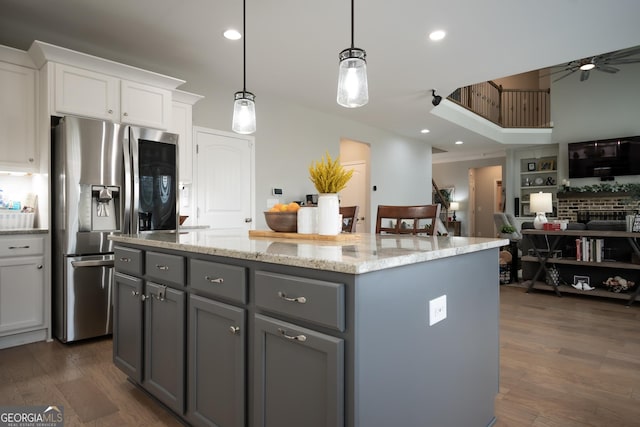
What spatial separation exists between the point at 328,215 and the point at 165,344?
3.37 feet

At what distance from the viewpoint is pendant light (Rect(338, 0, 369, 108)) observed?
1.80m

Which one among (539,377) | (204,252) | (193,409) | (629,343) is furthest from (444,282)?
(629,343)

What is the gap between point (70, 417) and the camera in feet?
6.30

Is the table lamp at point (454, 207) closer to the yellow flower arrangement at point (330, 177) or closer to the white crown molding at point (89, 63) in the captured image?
the white crown molding at point (89, 63)

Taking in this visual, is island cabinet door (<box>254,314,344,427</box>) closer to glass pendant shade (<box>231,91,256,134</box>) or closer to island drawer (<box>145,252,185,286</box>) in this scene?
island drawer (<box>145,252,185,286</box>)

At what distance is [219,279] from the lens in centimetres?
151

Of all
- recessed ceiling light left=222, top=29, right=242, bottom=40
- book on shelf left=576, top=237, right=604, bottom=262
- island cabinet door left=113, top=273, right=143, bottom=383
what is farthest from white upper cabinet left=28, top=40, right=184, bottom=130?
book on shelf left=576, top=237, right=604, bottom=262

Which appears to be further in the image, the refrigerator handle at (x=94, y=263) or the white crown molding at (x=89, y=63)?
the refrigerator handle at (x=94, y=263)

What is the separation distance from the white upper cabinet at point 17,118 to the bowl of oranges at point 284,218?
2279 mm

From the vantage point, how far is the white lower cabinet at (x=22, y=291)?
9.25ft

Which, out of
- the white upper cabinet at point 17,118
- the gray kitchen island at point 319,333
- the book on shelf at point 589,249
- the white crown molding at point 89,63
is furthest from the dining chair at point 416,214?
the book on shelf at point 589,249

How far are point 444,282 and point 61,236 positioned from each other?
9.74ft

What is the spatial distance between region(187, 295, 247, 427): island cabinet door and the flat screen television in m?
9.40

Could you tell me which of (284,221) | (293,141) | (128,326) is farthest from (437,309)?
(293,141)
